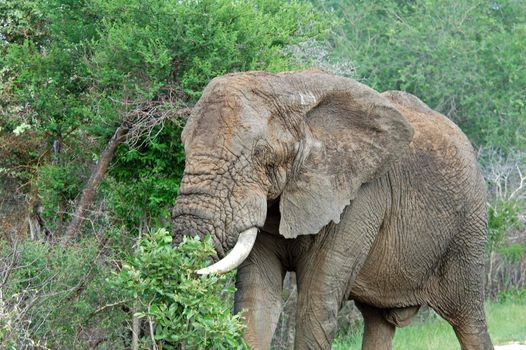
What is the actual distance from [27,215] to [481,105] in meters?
14.7

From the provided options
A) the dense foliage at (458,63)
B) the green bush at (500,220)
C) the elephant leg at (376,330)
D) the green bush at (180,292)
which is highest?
the green bush at (180,292)

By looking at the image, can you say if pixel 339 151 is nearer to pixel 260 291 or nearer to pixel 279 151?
pixel 279 151

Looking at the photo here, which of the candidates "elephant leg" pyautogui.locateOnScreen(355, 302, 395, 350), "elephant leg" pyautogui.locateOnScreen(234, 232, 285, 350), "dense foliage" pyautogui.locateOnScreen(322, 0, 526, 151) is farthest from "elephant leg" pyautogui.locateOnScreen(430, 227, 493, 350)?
"dense foliage" pyautogui.locateOnScreen(322, 0, 526, 151)

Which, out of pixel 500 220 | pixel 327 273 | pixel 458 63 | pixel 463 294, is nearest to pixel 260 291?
pixel 327 273

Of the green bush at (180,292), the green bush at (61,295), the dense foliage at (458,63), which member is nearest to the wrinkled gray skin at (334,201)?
the green bush at (180,292)

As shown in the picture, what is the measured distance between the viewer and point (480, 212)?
8.89m

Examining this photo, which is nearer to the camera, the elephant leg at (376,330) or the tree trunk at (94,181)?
the elephant leg at (376,330)

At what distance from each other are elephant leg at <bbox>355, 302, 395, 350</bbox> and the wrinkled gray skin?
0.04 feet

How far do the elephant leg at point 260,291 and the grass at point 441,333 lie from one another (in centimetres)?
477

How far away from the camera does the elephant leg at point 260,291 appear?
738 cm

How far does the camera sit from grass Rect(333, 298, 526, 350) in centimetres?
1253

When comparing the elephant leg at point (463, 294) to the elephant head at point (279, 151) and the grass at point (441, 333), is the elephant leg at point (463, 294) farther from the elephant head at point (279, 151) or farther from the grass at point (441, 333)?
the grass at point (441, 333)

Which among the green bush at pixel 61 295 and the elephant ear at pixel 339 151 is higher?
the elephant ear at pixel 339 151

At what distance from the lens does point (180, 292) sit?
20.2 ft
